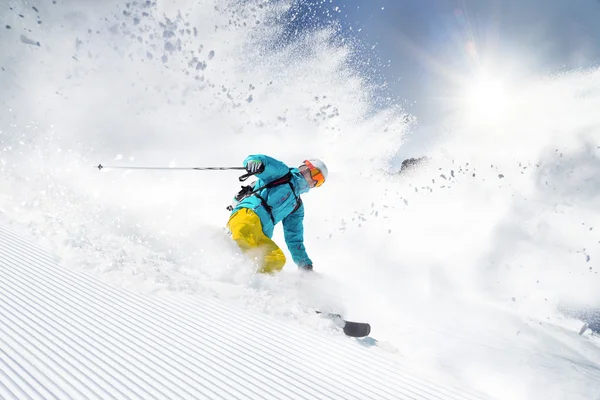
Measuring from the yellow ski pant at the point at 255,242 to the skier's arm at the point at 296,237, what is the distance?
0.76m

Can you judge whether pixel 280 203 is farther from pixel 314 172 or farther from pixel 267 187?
pixel 314 172

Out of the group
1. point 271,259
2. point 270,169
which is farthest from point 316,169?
point 271,259

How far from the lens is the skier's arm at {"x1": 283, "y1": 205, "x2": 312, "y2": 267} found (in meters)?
4.92

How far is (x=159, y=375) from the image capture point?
5.84 ft

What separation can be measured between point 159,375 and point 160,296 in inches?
42.9

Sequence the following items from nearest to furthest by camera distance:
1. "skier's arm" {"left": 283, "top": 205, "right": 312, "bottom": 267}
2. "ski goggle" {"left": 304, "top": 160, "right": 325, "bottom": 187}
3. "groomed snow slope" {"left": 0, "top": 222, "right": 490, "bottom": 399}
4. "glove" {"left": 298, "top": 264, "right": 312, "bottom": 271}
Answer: "groomed snow slope" {"left": 0, "top": 222, "right": 490, "bottom": 399} → "glove" {"left": 298, "top": 264, "right": 312, "bottom": 271} → "skier's arm" {"left": 283, "top": 205, "right": 312, "bottom": 267} → "ski goggle" {"left": 304, "top": 160, "right": 325, "bottom": 187}

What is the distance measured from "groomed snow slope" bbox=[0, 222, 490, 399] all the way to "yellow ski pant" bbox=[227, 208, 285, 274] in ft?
3.60

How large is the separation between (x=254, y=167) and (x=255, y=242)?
3.11 ft

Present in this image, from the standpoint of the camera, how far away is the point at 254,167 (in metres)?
4.40

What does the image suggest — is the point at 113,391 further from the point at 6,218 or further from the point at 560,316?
the point at 560,316

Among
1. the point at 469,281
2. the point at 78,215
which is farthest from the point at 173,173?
the point at 469,281

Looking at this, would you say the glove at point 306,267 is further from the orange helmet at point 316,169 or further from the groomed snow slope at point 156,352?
the groomed snow slope at point 156,352

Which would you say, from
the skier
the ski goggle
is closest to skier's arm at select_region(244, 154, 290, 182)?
the skier

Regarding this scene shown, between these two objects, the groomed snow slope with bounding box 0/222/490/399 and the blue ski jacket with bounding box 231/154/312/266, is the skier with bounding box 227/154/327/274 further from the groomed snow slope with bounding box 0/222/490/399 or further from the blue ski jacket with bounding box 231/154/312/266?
the groomed snow slope with bounding box 0/222/490/399
